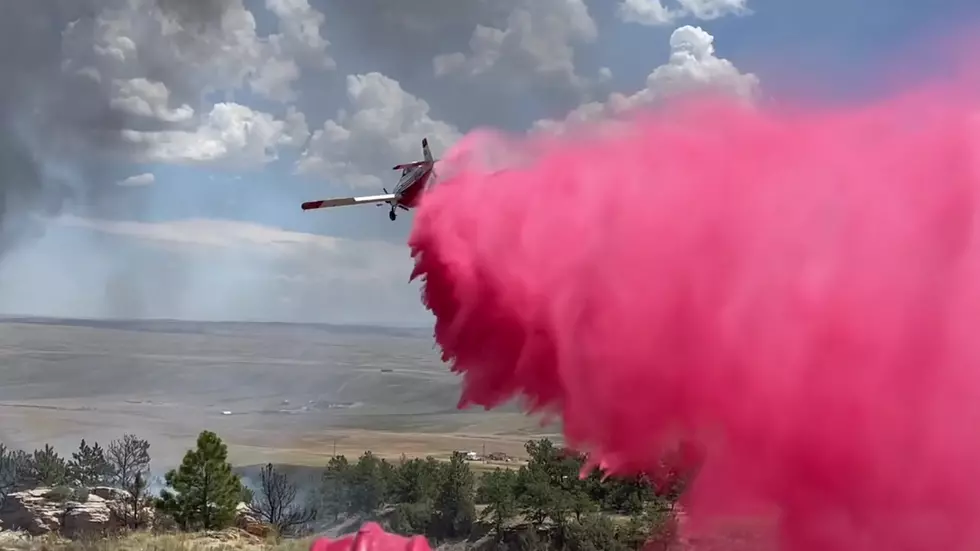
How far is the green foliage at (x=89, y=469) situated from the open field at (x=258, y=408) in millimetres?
30597

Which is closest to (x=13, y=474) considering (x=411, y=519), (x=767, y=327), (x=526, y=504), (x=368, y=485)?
(x=368, y=485)

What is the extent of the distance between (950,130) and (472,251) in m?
9.60

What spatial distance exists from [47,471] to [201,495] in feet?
131

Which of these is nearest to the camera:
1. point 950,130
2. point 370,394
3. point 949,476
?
point 949,476

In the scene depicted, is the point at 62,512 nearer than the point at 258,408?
Yes

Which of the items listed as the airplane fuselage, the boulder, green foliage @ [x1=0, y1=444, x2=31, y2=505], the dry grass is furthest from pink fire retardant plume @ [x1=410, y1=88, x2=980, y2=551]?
green foliage @ [x1=0, y1=444, x2=31, y2=505]

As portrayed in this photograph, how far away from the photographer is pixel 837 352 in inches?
541

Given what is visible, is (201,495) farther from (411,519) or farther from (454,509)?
(454,509)

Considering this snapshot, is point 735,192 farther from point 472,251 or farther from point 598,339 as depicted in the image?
point 472,251

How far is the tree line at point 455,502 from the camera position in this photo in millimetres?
45562

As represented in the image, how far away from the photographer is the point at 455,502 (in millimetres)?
52250

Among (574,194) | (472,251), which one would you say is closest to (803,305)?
(574,194)

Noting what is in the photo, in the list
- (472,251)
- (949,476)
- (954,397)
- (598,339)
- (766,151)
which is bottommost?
(949,476)

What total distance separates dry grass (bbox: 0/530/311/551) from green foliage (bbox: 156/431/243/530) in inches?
328
